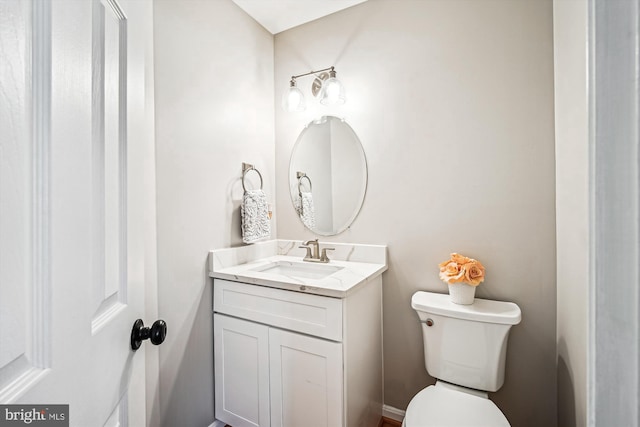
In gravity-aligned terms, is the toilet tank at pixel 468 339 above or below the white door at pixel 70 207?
below

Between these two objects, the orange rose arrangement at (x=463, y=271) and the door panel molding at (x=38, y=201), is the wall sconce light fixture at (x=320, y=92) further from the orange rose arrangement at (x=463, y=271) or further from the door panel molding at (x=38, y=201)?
the door panel molding at (x=38, y=201)

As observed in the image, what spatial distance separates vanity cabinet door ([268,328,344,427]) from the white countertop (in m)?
0.23

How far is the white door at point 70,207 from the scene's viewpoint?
0.33 meters

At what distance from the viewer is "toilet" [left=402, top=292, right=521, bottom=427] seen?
1164 mm

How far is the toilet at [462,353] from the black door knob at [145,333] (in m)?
0.98

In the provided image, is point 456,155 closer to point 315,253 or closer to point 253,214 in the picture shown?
point 315,253

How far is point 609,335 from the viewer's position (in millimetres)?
267

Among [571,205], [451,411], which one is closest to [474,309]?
[451,411]

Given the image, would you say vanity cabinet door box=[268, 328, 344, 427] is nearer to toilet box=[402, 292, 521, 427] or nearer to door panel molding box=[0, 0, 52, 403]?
toilet box=[402, 292, 521, 427]

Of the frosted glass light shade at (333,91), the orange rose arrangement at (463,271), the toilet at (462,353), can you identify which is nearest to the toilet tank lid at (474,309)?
the toilet at (462,353)

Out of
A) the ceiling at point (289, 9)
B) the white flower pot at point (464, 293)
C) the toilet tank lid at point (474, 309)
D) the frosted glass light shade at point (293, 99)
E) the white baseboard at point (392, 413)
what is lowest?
the white baseboard at point (392, 413)

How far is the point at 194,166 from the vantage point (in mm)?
1501

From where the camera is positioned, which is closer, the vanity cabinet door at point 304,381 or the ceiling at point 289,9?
the vanity cabinet door at point 304,381

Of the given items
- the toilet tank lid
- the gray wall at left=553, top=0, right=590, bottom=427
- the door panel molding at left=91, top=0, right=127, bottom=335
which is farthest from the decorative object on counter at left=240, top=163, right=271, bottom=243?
the gray wall at left=553, top=0, right=590, bottom=427
